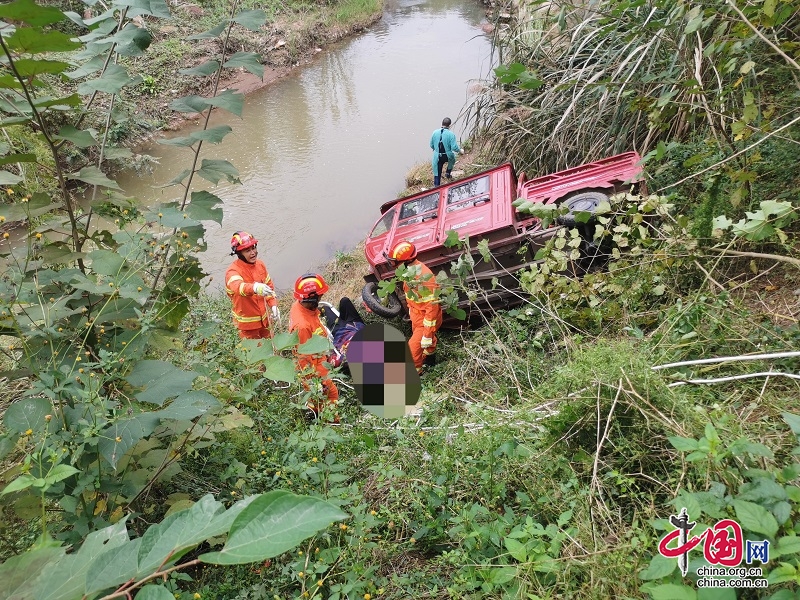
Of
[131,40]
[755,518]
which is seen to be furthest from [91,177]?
[755,518]

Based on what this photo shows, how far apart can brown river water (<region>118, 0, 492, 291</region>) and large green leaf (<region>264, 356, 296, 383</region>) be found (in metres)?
6.50

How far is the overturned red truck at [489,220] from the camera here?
190 inches

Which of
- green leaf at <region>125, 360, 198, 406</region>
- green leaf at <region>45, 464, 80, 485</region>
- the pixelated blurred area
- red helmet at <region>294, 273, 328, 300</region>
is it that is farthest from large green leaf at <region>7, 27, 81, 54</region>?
red helmet at <region>294, 273, 328, 300</region>

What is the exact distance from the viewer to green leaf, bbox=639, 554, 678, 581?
1277 millimetres

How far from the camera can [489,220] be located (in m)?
5.00

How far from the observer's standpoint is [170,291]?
6.57ft

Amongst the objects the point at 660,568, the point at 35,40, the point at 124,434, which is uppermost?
the point at 35,40

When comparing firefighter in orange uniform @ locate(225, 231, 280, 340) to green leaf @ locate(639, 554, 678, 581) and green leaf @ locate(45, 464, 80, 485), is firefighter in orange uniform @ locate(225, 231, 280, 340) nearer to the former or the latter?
green leaf @ locate(45, 464, 80, 485)

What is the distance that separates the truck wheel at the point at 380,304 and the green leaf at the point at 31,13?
4.66 metres

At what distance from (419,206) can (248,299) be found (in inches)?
91.5

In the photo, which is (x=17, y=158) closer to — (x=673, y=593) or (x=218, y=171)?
(x=218, y=171)

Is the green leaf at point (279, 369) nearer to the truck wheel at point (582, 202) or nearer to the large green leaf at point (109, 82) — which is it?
the large green leaf at point (109, 82)

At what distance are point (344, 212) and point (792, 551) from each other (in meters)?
9.66

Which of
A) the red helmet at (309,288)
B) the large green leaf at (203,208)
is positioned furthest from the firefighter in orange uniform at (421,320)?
the large green leaf at (203,208)
